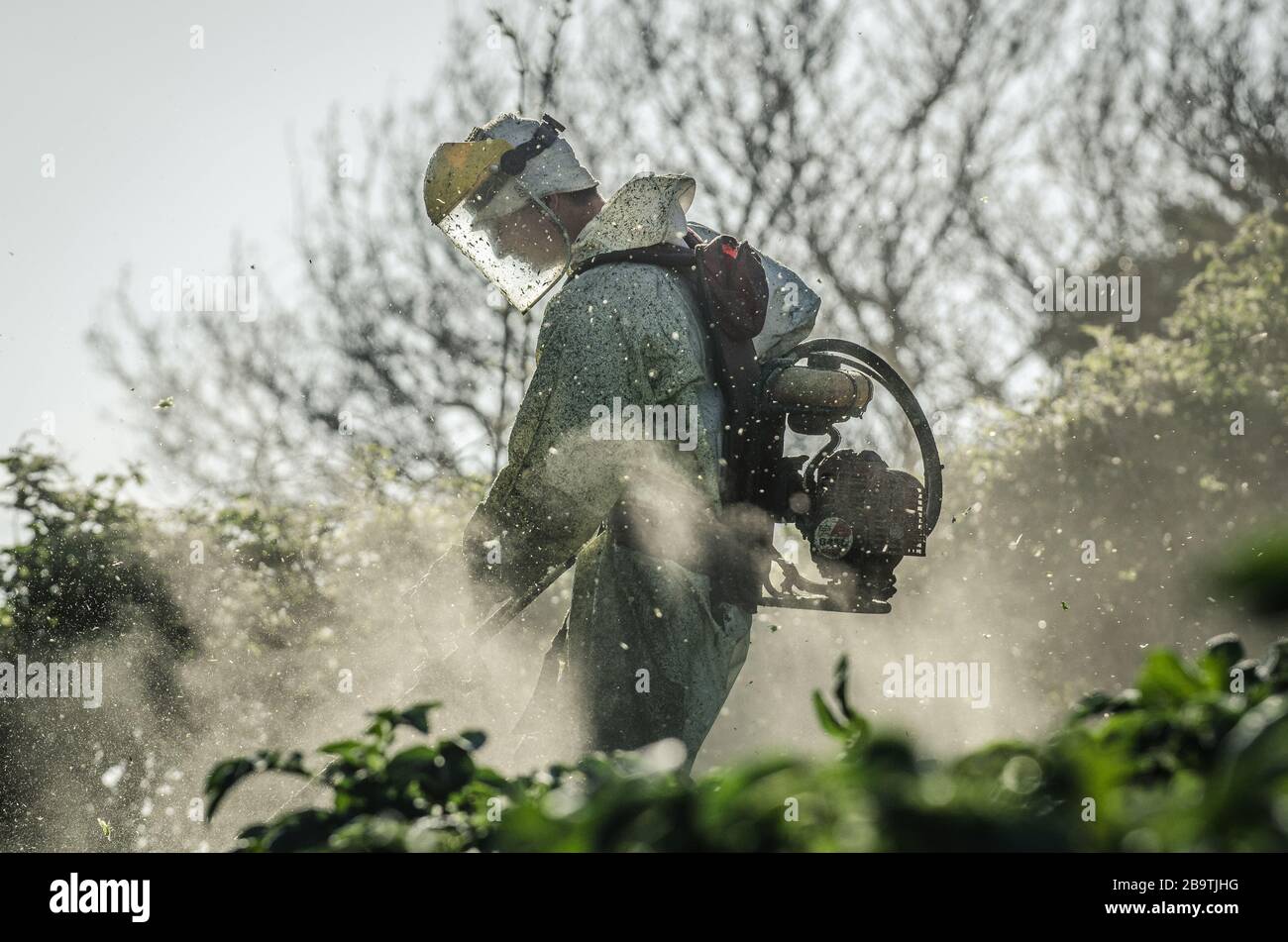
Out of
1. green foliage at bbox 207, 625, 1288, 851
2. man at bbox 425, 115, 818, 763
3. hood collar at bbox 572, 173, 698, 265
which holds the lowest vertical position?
green foliage at bbox 207, 625, 1288, 851

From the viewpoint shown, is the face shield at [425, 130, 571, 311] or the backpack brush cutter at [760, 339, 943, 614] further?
the face shield at [425, 130, 571, 311]

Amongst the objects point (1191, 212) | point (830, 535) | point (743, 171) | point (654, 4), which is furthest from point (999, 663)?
point (1191, 212)

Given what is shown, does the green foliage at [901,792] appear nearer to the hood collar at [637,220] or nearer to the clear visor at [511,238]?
the hood collar at [637,220]

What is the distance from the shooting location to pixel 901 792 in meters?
0.83

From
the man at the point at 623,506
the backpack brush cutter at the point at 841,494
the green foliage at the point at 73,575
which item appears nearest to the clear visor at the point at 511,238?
the man at the point at 623,506

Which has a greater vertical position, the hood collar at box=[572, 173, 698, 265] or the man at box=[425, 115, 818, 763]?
the hood collar at box=[572, 173, 698, 265]

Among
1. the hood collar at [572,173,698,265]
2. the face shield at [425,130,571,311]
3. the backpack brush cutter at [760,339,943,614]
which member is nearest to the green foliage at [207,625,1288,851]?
the backpack brush cutter at [760,339,943,614]

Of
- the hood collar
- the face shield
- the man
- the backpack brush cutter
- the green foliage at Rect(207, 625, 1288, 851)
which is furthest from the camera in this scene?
the face shield

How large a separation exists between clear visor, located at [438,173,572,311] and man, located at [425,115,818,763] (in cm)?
41

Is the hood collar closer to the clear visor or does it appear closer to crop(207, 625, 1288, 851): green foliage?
the clear visor

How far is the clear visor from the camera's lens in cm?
452

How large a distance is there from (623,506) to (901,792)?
3213mm

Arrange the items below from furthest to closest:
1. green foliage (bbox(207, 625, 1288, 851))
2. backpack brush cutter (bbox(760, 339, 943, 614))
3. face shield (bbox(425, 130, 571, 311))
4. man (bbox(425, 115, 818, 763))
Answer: face shield (bbox(425, 130, 571, 311)) < backpack brush cutter (bbox(760, 339, 943, 614)) < man (bbox(425, 115, 818, 763)) < green foliage (bbox(207, 625, 1288, 851))
